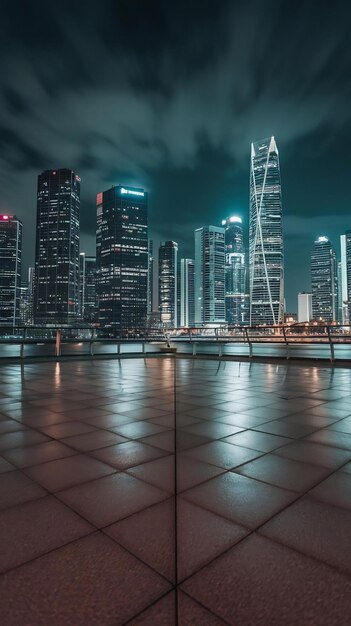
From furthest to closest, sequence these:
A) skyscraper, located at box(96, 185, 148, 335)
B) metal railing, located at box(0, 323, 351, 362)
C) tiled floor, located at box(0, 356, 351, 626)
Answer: skyscraper, located at box(96, 185, 148, 335), metal railing, located at box(0, 323, 351, 362), tiled floor, located at box(0, 356, 351, 626)

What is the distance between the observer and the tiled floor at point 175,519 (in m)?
1.70

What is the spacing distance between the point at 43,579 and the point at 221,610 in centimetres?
90

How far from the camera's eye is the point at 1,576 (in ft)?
6.20

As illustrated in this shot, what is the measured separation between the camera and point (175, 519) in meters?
2.46

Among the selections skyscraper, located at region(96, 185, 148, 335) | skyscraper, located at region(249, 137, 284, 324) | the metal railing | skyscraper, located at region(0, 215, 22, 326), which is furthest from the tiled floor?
skyscraper, located at region(0, 215, 22, 326)

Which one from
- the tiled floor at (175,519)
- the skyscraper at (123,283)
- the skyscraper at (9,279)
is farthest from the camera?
the skyscraper at (123,283)

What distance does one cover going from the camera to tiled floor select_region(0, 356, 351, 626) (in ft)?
5.57

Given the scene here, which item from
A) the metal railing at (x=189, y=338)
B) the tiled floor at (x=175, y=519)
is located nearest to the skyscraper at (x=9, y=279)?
the metal railing at (x=189, y=338)

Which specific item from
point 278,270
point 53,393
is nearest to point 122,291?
point 278,270

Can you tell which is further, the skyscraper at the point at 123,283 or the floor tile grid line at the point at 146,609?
the skyscraper at the point at 123,283

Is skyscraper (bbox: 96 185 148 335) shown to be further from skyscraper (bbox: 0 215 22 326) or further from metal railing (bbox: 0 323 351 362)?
metal railing (bbox: 0 323 351 362)

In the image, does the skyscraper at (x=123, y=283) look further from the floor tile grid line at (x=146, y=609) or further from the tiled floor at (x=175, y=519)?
the floor tile grid line at (x=146, y=609)

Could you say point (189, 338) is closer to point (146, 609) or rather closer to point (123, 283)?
point (146, 609)

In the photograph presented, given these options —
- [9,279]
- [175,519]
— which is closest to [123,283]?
[9,279]
